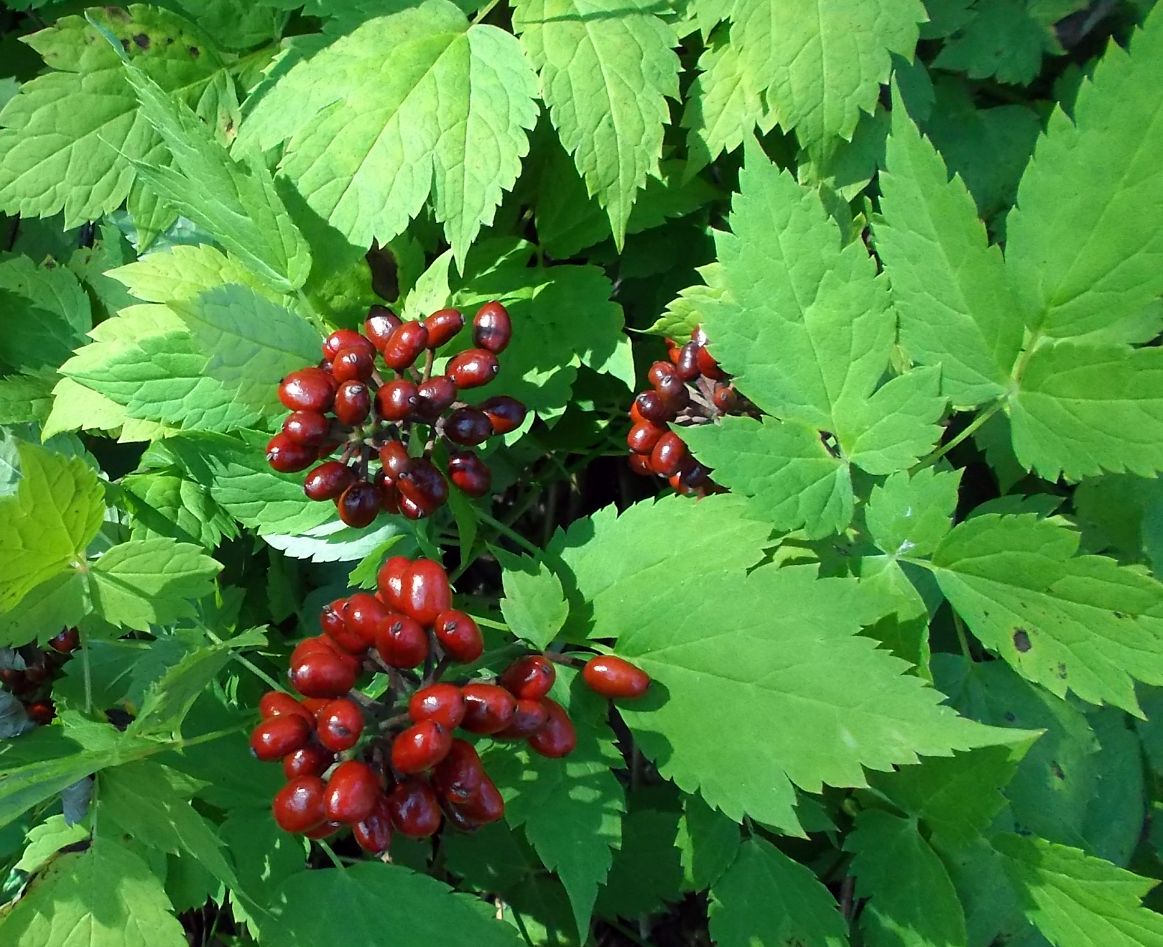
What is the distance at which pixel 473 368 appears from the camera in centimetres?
195

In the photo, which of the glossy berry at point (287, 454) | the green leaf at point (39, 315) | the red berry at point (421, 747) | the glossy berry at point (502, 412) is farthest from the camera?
the green leaf at point (39, 315)

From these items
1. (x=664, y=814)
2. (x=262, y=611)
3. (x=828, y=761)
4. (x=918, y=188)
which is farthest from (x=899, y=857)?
(x=262, y=611)

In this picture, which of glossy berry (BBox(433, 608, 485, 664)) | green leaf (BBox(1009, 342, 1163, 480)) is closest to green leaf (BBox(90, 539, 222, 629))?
glossy berry (BBox(433, 608, 485, 664))

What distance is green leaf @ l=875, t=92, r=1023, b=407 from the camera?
1.78m

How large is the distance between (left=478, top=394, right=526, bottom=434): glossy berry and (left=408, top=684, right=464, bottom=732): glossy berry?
659mm

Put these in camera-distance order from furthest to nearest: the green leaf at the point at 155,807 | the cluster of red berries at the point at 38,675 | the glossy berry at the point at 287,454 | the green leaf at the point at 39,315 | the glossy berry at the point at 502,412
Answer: the green leaf at the point at 39,315, the cluster of red berries at the point at 38,675, the glossy berry at the point at 502,412, the glossy berry at the point at 287,454, the green leaf at the point at 155,807

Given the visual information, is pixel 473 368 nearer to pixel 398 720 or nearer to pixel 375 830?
pixel 398 720

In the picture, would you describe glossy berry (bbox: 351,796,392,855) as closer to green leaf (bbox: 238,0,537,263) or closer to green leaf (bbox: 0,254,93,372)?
green leaf (bbox: 238,0,537,263)

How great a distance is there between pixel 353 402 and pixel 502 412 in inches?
13.4

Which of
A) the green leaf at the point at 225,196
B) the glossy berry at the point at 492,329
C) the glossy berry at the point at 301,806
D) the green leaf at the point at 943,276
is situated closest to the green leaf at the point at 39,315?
the green leaf at the point at 225,196

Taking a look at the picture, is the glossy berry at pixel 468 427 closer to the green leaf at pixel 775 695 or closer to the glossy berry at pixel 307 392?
the glossy berry at pixel 307 392

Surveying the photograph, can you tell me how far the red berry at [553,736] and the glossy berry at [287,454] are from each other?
735 millimetres

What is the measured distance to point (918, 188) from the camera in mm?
1790

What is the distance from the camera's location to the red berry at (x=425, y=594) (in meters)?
1.65
